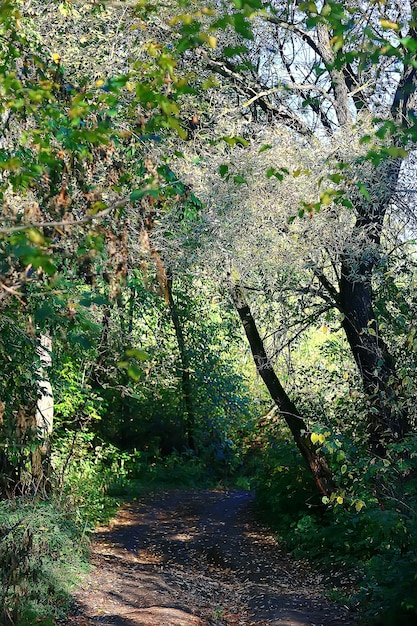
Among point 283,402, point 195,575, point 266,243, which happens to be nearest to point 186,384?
point 283,402

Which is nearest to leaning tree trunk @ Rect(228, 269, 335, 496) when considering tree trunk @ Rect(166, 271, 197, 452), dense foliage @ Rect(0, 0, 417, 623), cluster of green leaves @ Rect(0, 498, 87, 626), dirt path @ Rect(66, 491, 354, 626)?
dense foliage @ Rect(0, 0, 417, 623)

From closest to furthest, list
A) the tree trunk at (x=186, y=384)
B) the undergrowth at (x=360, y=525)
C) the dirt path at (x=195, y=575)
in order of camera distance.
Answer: the undergrowth at (x=360, y=525) < the dirt path at (x=195, y=575) < the tree trunk at (x=186, y=384)

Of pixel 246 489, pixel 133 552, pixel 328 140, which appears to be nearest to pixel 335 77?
pixel 328 140

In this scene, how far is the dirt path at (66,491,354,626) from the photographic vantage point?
6910 mm

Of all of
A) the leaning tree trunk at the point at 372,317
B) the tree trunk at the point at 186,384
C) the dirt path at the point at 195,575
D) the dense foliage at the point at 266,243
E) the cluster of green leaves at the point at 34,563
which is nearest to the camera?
the dense foliage at the point at 266,243

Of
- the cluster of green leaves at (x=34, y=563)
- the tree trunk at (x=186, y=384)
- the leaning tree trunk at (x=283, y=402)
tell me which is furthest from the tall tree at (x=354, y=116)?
the tree trunk at (x=186, y=384)

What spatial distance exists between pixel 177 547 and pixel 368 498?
14.2 feet

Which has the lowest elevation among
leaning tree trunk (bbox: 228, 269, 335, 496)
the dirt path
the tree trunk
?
the dirt path

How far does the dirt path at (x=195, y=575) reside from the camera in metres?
6.91

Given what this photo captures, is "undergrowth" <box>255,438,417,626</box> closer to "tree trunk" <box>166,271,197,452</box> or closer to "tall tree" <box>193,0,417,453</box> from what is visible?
"tall tree" <box>193,0,417,453</box>

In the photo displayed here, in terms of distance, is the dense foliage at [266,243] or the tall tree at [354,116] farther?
the tall tree at [354,116]

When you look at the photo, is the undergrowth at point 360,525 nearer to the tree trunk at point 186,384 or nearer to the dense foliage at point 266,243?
the dense foliage at point 266,243

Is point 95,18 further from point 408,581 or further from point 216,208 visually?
point 408,581

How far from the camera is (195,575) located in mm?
9008
